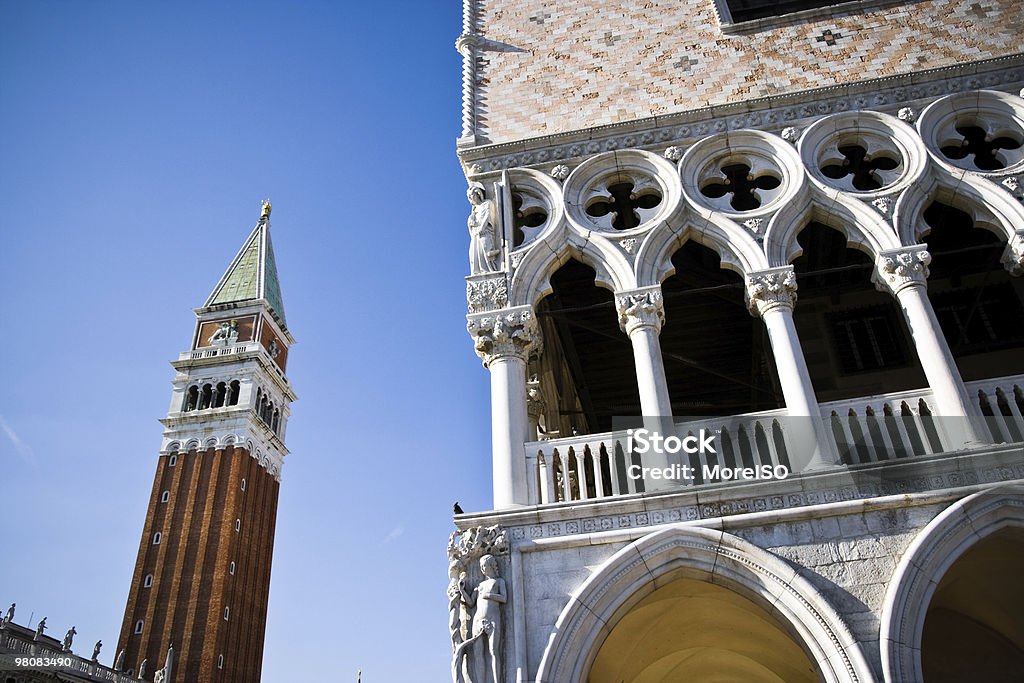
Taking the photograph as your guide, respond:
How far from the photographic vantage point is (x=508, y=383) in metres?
9.66

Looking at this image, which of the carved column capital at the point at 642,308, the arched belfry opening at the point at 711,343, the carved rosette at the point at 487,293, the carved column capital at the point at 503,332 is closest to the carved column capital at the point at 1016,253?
the arched belfry opening at the point at 711,343

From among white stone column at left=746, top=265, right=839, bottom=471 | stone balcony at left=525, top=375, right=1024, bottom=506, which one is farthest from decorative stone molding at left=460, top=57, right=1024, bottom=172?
stone balcony at left=525, top=375, right=1024, bottom=506

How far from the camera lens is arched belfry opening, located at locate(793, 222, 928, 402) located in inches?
488

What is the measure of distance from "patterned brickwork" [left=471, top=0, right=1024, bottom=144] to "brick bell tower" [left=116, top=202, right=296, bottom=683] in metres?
37.8

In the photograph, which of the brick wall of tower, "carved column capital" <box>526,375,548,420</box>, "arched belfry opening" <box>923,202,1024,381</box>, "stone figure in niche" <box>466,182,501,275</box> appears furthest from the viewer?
the brick wall of tower

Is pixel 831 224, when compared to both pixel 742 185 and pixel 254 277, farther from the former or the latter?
pixel 254 277

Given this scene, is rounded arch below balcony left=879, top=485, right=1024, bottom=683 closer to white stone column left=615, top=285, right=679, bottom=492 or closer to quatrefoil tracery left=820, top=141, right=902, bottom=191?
white stone column left=615, top=285, right=679, bottom=492

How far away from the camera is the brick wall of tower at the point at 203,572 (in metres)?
47.5

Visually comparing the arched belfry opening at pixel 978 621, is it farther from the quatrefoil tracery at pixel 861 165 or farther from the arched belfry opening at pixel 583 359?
the arched belfry opening at pixel 583 359

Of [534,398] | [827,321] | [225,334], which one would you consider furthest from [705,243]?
[225,334]

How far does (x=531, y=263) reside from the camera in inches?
408

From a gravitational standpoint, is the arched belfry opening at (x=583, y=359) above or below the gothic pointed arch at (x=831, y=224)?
above

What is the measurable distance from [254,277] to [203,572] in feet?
80.5

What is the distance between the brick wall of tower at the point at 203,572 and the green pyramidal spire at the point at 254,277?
13595 mm
